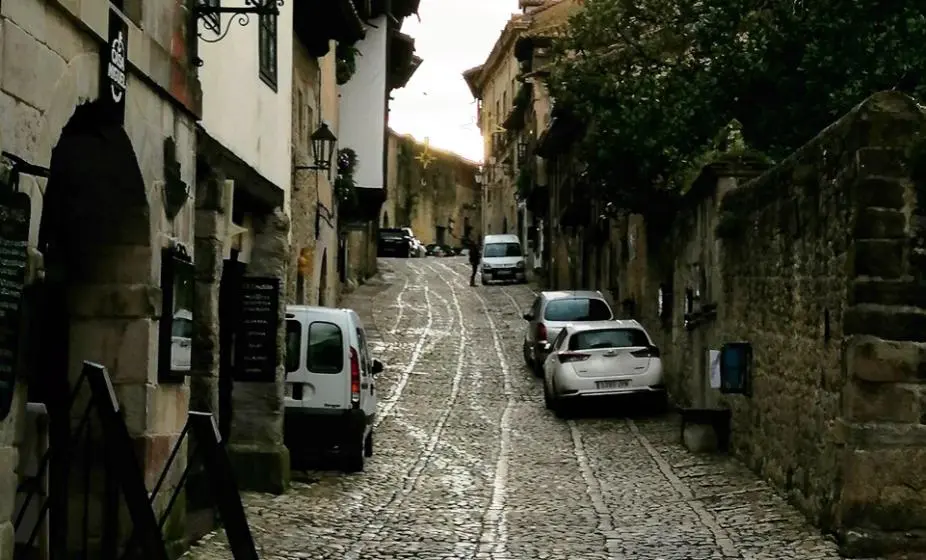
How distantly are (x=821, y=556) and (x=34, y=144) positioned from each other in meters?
7.05

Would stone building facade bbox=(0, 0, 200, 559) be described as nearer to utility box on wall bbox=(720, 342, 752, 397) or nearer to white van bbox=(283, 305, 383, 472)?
white van bbox=(283, 305, 383, 472)

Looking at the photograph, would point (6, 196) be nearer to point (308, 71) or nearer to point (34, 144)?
point (34, 144)

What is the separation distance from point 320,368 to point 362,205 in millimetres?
19226

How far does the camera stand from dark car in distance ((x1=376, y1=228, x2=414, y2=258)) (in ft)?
209

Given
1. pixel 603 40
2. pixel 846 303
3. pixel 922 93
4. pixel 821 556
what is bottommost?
pixel 821 556

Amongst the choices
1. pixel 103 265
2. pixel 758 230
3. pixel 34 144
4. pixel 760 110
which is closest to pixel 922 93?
pixel 760 110

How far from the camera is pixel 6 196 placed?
19.2ft

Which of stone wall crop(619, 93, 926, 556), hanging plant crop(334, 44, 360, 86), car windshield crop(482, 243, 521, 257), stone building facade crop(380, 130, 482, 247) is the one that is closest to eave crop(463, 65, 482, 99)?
stone building facade crop(380, 130, 482, 247)

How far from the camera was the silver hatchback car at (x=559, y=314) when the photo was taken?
2614 cm

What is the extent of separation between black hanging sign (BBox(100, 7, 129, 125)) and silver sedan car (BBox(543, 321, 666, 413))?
1372cm

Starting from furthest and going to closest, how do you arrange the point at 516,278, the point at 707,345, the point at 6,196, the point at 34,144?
the point at 516,278 < the point at 707,345 < the point at 34,144 < the point at 6,196

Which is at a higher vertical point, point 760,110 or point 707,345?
point 760,110

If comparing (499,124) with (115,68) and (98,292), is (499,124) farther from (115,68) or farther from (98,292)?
(115,68)

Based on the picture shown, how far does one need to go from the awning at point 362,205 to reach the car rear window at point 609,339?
37.1 feet
